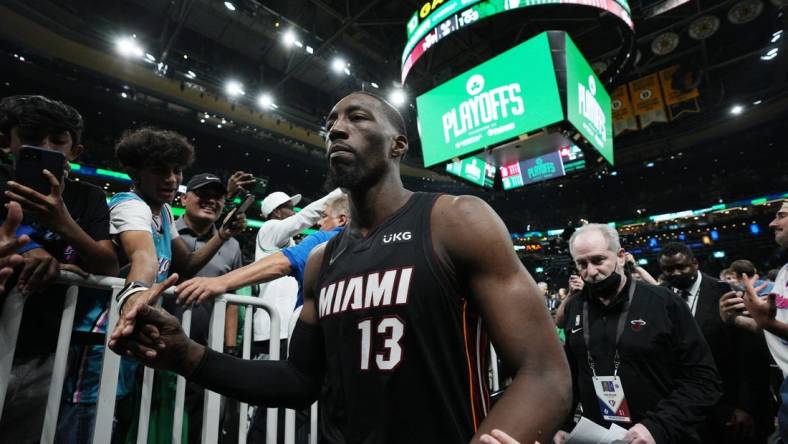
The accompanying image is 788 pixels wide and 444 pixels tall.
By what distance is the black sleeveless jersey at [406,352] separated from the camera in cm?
107

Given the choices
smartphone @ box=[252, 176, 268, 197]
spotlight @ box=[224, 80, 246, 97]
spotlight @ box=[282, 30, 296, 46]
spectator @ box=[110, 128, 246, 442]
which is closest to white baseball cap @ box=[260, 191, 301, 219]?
smartphone @ box=[252, 176, 268, 197]

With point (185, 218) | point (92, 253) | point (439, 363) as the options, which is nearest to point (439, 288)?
point (439, 363)

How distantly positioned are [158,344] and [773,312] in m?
3.16

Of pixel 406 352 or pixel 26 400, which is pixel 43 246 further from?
pixel 406 352

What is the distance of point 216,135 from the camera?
16.4 m

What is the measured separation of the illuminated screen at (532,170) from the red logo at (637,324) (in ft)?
18.2

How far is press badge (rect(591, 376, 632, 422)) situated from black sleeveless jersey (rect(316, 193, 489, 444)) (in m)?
Answer: 1.51

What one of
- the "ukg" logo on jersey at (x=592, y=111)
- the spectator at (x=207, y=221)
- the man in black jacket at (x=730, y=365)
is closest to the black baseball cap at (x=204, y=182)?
the spectator at (x=207, y=221)

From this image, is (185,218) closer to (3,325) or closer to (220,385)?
(3,325)

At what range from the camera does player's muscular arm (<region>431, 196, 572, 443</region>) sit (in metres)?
0.92

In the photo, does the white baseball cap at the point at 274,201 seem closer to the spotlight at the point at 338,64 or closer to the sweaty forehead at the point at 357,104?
the sweaty forehead at the point at 357,104

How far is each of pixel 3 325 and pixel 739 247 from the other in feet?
86.3

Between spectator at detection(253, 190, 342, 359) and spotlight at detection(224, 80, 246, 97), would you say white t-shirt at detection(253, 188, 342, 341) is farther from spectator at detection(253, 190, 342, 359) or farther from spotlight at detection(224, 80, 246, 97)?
spotlight at detection(224, 80, 246, 97)

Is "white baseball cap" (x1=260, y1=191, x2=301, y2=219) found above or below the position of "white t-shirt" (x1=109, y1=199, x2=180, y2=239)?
above
